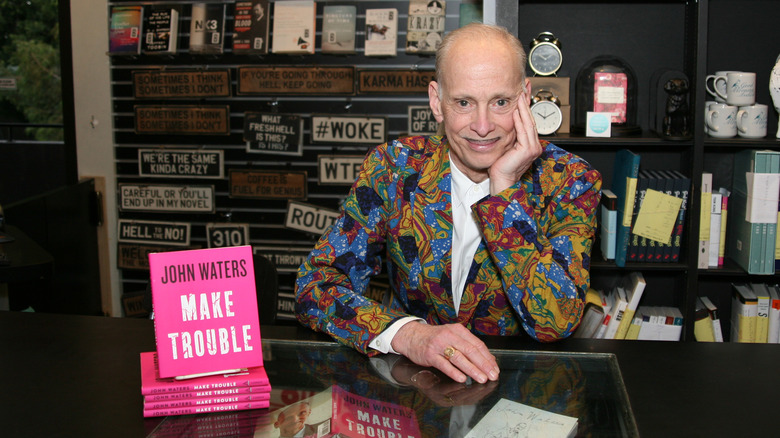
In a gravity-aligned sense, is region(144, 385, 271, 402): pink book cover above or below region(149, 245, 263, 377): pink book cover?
below

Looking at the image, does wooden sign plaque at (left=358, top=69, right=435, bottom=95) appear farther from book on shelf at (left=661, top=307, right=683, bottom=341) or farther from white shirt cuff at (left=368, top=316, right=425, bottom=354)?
white shirt cuff at (left=368, top=316, right=425, bottom=354)

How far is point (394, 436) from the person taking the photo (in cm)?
124

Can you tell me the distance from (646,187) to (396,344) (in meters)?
1.79

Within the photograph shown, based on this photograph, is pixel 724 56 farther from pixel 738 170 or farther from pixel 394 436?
pixel 394 436

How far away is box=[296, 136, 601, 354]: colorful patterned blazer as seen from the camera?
182cm

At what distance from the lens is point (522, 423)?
1.29 metres

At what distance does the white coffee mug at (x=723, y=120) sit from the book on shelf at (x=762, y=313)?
0.73 m

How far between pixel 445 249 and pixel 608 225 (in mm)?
1278

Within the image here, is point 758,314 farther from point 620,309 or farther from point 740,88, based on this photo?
point 740,88

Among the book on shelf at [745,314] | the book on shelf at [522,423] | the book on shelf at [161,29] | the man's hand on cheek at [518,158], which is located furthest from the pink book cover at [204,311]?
the book on shelf at [161,29]

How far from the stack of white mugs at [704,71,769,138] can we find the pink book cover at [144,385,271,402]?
8.01ft

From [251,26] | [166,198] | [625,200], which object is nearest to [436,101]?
[625,200]

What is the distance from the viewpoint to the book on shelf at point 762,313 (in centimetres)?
323

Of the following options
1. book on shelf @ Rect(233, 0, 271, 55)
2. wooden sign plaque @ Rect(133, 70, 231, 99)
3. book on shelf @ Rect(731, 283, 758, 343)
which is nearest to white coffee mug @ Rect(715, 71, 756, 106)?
book on shelf @ Rect(731, 283, 758, 343)
